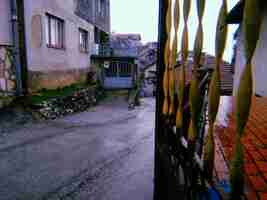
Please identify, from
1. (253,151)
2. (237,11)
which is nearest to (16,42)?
(237,11)

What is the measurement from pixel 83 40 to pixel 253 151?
456 inches

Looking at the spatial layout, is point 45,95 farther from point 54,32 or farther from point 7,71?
point 54,32

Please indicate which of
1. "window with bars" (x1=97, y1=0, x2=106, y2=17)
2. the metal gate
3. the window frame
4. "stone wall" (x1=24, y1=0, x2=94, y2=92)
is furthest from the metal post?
"window with bars" (x1=97, y1=0, x2=106, y2=17)

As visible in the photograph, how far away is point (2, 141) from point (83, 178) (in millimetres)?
2557

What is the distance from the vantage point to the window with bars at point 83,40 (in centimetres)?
1146

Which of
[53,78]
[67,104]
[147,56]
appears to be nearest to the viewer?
[67,104]

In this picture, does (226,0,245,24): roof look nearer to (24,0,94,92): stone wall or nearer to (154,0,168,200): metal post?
(154,0,168,200): metal post

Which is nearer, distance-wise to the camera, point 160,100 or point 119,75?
point 160,100

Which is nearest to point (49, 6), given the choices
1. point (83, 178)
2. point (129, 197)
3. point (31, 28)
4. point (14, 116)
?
point (31, 28)

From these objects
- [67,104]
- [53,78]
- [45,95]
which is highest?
[53,78]

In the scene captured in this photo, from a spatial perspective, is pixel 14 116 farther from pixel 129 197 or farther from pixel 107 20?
pixel 107 20

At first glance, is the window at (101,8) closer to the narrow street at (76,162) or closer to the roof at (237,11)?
the narrow street at (76,162)

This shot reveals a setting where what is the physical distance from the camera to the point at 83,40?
1198 centimetres

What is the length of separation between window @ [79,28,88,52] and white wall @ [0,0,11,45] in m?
5.29
